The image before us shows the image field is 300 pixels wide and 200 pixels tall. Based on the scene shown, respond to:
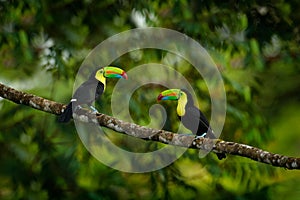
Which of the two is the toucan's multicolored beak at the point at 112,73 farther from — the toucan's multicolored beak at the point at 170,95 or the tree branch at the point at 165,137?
the tree branch at the point at 165,137

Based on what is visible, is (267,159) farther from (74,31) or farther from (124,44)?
(74,31)

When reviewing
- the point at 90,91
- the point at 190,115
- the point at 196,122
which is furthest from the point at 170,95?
the point at 90,91

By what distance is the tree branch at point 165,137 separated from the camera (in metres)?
3.76

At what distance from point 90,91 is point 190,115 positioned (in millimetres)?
738

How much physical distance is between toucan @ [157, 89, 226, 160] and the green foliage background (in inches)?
55.5

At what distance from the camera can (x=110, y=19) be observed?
23.9 feet

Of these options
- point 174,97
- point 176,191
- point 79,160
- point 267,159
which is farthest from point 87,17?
point 267,159

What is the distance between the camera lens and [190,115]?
4.93 metres

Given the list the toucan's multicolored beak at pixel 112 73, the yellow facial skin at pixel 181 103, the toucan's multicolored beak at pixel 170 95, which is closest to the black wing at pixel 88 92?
the toucan's multicolored beak at pixel 112 73

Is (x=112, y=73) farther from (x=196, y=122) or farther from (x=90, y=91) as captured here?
(x=196, y=122)

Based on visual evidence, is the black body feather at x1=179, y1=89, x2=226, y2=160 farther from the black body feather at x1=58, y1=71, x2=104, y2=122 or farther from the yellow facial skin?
the black body feather at x1=58, y1=71, x2=104, y2=122

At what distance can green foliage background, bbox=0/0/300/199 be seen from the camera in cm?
Result: 687

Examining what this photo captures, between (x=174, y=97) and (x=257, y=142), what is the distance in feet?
6.90

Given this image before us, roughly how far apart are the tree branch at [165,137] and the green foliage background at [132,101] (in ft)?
5.83
